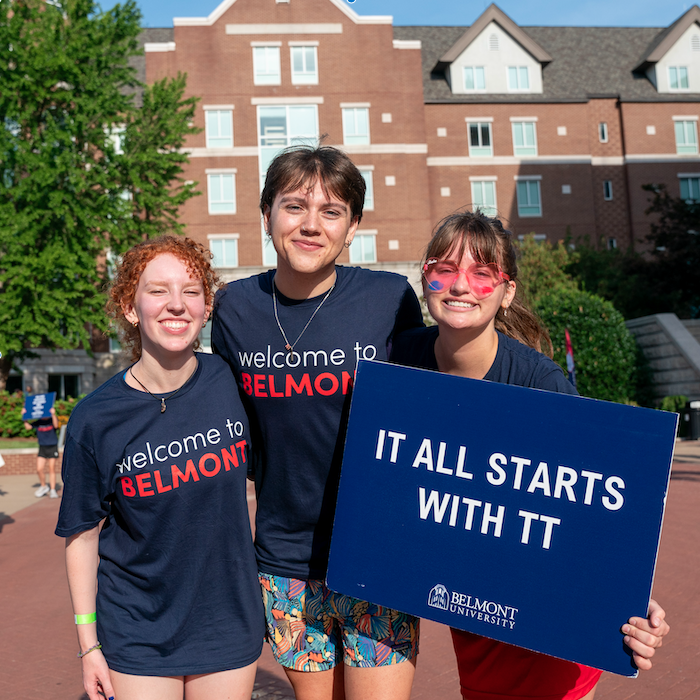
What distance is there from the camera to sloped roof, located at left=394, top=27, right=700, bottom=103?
128ft

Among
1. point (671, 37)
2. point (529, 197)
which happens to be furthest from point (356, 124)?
point (671, 37)

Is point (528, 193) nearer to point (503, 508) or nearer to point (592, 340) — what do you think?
point (592, 340)

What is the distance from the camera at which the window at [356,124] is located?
3481 centimetres

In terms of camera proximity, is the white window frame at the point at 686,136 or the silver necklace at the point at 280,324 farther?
the white window frame at the point at 686,136

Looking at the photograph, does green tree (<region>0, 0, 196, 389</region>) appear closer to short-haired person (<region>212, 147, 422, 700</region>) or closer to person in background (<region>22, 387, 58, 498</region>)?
person in background (<region>22, 387, 58, 498</region>)

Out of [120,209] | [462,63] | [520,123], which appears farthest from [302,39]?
[120,209]

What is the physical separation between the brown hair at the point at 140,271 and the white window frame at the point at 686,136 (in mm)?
42829

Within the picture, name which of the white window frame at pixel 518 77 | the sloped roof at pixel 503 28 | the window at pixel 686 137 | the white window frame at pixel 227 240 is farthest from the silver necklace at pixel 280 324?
the window at pixel 686 137

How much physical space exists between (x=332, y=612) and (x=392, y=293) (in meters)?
1.31

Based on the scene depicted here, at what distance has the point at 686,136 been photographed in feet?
131

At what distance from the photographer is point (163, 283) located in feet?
8.88

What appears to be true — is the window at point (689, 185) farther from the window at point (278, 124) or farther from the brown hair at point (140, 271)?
the brown hair at point (140, 271)

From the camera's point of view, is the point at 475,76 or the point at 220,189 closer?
the point at 220,189

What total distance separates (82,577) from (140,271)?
46.9 inches
